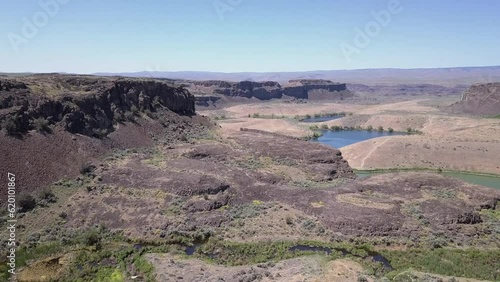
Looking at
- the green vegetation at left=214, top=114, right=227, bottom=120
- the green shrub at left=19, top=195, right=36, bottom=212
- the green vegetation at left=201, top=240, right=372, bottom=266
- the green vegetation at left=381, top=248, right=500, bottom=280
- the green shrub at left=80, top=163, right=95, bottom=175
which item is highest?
the green shrub at left=80, top=163, right=95, bottom=175

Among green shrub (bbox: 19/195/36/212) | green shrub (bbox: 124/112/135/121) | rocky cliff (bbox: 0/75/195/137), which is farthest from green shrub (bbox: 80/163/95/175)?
green shrub (bbox: 124/112/135/121)

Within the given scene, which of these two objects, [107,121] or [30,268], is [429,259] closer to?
[30,268]

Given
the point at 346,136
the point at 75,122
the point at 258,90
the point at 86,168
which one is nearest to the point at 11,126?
the point at 86,168

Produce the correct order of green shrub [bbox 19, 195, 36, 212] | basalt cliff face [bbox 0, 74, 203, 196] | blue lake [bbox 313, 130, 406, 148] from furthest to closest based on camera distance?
1. blue lake [bbox 313, 130, 406, 148]
2. basalt cliff face [bbox 0, 74, 203, 196]
3. green shrub [bbox 19, 195, 36, 212]

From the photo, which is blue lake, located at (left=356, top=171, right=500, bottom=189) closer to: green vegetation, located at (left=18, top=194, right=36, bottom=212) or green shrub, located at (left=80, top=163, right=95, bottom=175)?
green shrub, located at (left=80, top=163, right=95, bottom=175)

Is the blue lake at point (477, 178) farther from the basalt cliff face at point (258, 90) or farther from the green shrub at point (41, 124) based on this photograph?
the basalt cliff face at point (258, 90)

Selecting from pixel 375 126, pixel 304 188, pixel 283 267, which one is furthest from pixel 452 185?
pixel 375 126
